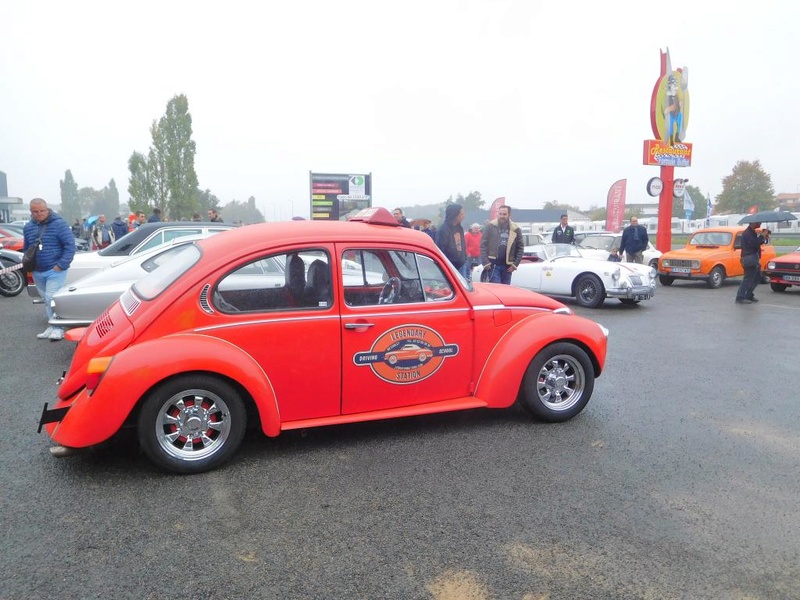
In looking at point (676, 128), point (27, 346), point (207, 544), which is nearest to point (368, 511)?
point (207, 544)

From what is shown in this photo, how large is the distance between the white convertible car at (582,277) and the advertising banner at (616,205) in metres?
16.5

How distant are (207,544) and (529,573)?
159 centimetres

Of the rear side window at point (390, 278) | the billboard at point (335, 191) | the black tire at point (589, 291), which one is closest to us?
the rear side window at point (390, 278)

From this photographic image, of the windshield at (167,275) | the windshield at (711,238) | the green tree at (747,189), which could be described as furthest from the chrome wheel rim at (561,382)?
the green tree at (747,189)

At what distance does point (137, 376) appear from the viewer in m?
3.52

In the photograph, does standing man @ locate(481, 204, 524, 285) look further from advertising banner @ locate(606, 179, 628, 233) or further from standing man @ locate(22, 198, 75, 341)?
advertising banner @ locate(606, 179, 628, 233)

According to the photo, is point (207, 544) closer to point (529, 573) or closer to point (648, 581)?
point (529, 573)

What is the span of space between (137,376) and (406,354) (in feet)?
5.82

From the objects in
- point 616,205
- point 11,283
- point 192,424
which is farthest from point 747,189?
point 192,424

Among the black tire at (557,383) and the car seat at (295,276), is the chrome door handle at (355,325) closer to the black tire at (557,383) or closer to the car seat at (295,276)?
the car seat at (295,276)

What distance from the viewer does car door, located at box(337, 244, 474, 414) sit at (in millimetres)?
4109

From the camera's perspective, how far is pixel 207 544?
2.96 m

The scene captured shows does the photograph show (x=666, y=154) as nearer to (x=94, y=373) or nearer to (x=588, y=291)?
(x=588, y=291)

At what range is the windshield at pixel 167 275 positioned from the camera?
398 centimetres
